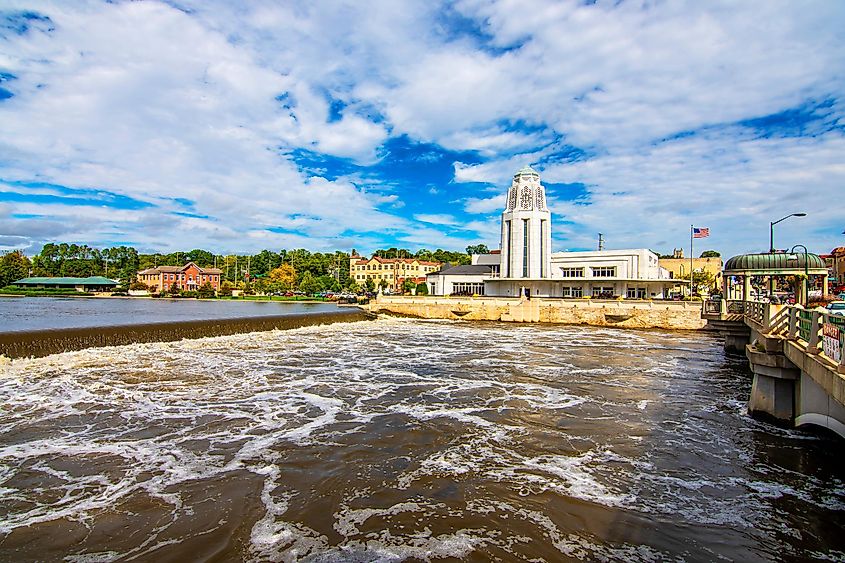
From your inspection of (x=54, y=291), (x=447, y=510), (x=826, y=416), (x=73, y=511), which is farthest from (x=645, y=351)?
(x=54, y=291)

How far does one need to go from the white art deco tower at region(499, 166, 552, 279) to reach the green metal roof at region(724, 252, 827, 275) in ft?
102

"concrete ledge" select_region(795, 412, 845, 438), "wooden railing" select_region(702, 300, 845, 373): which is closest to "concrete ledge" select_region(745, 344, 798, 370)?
"wooden railing" select_region(702, 300, 845, 373)

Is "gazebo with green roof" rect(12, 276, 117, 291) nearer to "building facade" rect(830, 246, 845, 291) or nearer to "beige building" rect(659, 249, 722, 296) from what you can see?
"beige building" rect(659, 249, 722, 296)

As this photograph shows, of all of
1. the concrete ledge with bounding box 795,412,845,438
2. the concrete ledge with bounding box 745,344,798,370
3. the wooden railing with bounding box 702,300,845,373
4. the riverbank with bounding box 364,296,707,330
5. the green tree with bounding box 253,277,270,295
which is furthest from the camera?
the green tree with bounding box 253,277,270,295

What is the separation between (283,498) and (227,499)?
0.91 m

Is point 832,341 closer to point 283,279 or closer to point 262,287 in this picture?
point 283,279

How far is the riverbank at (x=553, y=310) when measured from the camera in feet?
135

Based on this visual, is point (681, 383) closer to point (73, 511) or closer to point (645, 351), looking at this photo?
point (645, 351)

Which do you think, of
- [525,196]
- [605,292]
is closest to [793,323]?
[605,292]

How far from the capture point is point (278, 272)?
102312 mm

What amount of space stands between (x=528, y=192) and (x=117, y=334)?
48.0 m

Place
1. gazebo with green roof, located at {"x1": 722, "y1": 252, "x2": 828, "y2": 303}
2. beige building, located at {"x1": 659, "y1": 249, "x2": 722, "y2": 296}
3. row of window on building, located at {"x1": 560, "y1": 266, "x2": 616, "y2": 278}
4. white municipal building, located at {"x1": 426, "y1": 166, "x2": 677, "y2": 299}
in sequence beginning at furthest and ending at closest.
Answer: beige building, located at {"x1": 659, "y1": 249, "x2": 722, "y2": 296}
row of window on building, located at {"x1": 560, "y1": 266, "x2": 616, "y2": 278}
white municipal building, located at {"x1": 426, "y1": 166, "x2": 677, "y2": 299}
gazebo with green roof, located at {"x1": 722, "y1": 252, "x2": 828, "y2": 303}

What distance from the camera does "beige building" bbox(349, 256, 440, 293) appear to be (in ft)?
336

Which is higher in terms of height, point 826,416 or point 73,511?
point 826,416
